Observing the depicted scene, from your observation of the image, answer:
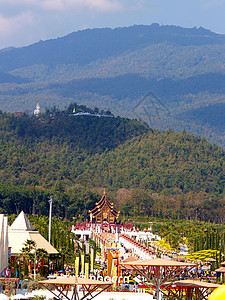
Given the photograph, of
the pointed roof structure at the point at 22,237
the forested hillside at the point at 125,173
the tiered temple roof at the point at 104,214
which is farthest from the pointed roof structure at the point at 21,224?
the forested hillside at the point at 125,173

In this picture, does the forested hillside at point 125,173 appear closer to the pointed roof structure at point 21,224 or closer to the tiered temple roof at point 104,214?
the tiered temple roof at point 104,214

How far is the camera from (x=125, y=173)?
172 meters

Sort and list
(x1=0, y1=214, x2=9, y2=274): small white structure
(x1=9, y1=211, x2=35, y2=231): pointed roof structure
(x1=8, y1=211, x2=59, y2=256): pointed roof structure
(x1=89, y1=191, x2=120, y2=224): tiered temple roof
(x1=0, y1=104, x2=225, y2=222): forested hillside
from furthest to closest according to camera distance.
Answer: (x1=0, y1=104, x2=225, y2=222): forested hillside < (x1=89, y1=191, x2=120, y2=224): tiered temple roof < (x1=9, y1=211, x2=35, y2=231): pointed roof structure < (x1=8, y1=211, x2=59, y2=256): pointed roof structure < (x1=0, y1=214, x2=9, y2=274): small white structure

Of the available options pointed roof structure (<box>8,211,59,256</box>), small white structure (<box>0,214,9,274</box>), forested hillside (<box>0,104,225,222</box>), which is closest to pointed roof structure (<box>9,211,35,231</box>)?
pointed roof structure (<box>8,211,59,256</box>)

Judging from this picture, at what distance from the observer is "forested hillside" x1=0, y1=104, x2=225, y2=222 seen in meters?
128

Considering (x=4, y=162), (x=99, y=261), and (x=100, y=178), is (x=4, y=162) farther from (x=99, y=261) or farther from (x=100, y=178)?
(x=99, y=261)

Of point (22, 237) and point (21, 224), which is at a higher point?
point (21, 224)

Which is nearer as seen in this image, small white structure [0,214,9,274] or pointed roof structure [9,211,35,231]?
small white structure [0,214,9,274]

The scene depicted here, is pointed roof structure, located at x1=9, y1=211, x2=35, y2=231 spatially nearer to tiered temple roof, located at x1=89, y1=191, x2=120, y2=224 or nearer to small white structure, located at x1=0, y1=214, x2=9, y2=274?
small white structure, located at x1=0, y1=214, x2=9, y2=274

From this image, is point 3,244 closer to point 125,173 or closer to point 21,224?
point 21,224

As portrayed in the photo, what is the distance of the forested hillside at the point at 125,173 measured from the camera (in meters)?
128

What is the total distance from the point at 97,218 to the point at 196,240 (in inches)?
1694

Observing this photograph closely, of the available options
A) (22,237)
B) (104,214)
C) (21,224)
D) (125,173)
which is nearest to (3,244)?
(22,237)

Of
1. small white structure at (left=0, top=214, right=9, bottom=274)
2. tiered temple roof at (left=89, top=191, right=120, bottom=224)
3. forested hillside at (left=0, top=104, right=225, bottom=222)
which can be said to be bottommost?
small white structure at (left=0, top=214, right=9, bottom=274)
